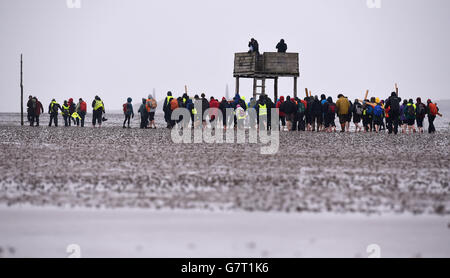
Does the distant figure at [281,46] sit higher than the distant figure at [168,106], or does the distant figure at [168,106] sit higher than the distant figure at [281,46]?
the distant figure at [281,46]

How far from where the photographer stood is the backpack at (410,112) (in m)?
33.2

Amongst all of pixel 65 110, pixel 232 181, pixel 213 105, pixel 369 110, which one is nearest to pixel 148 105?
pixel 213 105

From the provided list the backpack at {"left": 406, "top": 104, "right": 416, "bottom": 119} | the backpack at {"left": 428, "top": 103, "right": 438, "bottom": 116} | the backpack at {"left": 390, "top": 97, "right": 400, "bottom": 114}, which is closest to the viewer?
the backpack at {"left": 390, "top": 97, "right": 400, "bottom": 114}

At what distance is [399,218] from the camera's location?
25.5 ft

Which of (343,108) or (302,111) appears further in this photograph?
(302,111)

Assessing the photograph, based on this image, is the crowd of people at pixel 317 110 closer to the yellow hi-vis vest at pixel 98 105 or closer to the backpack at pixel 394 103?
the backpack at pixel 394 103

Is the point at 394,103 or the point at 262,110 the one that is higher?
the point at 394,103

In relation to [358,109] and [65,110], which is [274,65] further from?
[65,110]

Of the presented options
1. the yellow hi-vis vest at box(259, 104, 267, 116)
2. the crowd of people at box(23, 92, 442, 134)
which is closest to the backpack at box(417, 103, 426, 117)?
the crowd of people at box(23, 92, 442, 134)

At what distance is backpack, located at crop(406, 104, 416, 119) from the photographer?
3325cm

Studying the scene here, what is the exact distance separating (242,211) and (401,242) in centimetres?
216

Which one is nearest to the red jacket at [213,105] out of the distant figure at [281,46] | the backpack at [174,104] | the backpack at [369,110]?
the backpack at [174,104]

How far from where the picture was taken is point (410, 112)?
33469 millimetres

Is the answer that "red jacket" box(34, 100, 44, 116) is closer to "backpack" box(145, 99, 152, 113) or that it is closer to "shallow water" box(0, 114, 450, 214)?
"backpack" box(145, 99, 152, 113)
